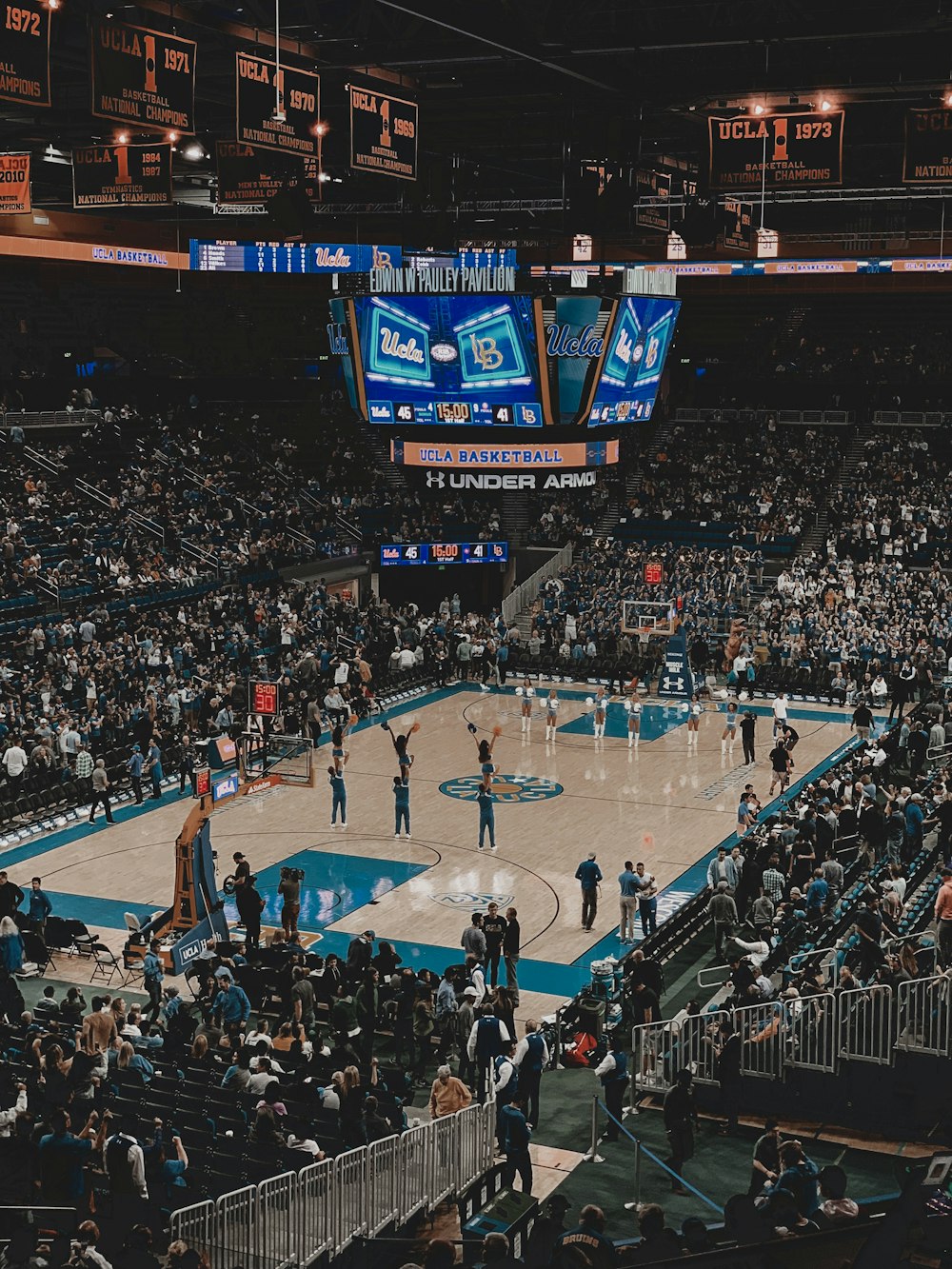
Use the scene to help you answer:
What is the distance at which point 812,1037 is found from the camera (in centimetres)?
1488

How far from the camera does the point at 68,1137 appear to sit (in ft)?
38.0

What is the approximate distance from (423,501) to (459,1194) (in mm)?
36041

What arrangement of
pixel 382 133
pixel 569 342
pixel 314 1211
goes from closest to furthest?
pixel 314 1211
pixel 382 133
pixel 569 342

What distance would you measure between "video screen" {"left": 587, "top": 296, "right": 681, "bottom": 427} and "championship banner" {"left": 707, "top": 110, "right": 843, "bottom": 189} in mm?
9874

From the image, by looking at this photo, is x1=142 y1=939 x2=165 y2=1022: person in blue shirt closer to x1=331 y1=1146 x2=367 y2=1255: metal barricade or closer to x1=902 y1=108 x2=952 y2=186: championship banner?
x1=331 y1=1146 x2=367 y2=1255: metal barricade

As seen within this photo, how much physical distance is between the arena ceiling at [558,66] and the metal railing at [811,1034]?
12492 mm

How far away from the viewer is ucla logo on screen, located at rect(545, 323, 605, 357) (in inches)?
1227

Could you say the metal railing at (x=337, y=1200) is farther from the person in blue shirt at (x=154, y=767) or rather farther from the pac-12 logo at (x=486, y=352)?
the pac-12 logo at (x=486, y=352)

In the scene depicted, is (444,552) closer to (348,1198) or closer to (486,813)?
(486,813)

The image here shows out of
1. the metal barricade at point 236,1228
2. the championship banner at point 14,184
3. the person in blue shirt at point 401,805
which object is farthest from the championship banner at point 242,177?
the metal barricade at point 236,1228

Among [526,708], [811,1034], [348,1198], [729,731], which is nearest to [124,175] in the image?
[526,708]

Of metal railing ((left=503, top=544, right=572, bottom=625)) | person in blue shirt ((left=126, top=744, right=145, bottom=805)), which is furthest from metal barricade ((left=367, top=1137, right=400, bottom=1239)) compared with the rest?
metal railing ((left=503, top=544, right=572, bottom=625))

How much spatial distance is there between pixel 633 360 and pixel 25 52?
19555 mm

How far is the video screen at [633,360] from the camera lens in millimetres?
32406
